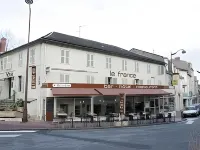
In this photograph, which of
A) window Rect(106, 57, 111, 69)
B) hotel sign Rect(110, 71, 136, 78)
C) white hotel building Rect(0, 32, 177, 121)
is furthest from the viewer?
hotel sign Rect(110, 71, 136, 78)

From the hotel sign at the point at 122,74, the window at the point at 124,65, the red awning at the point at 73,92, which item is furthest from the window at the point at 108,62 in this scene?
the red awning at the point at 73,92

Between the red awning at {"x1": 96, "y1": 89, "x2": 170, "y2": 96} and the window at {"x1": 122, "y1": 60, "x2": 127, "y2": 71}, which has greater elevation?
the window at {"x1": 122, "y1": 60, "x2": 127, "y2": 71}

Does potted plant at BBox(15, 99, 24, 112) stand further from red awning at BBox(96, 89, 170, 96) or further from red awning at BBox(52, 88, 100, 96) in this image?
red awning at BBox(96, 89, 170, 96)

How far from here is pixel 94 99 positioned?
30641 mm

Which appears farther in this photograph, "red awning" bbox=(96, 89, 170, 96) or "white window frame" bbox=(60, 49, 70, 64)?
"red awning" bbox=(96, 89, 170, 96)

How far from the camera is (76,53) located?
30.8 meters

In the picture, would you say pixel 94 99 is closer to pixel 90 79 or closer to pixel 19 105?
pixel 90 79

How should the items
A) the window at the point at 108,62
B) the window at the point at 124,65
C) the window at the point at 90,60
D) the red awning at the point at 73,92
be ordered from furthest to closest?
the window at the point at 124,65, the window at the point at 108,62, the window at the point at 90,60, the red awning at the point at 73,92

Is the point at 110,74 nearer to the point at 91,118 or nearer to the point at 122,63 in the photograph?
the point at 122,63

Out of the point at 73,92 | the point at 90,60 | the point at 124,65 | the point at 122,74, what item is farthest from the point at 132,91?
the point at 73,92

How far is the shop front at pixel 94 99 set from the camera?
2747 cm

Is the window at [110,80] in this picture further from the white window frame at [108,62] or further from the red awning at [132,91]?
the red awning at [132,91]

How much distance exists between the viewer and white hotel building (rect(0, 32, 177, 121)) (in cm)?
2798

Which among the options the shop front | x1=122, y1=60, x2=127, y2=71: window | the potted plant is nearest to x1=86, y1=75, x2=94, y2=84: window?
the shop front
